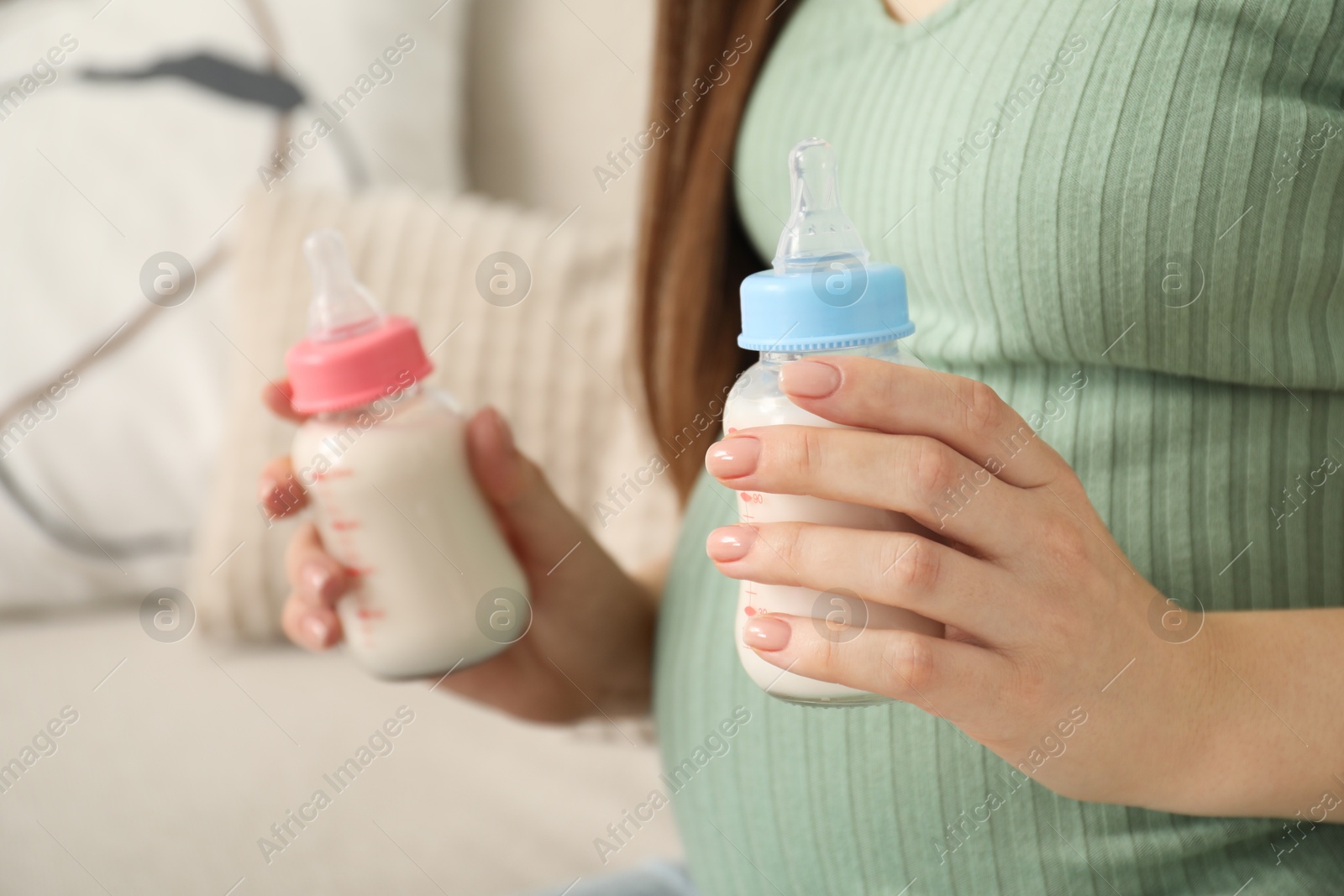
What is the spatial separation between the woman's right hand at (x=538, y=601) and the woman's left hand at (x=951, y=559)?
9.8 inches

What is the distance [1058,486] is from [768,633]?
0.39ft

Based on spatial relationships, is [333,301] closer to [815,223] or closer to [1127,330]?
[815,223]

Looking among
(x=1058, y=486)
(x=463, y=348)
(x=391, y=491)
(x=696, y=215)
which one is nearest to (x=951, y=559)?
(x=1058, y=486)

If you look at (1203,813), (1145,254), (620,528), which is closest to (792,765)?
(1203,813)

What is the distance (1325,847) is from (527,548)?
1.46 ft

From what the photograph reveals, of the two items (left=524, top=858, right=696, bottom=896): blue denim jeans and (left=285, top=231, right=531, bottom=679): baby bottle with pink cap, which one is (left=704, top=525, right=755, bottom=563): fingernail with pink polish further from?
(left=524, top=858, right=696, bottom=896): blue denim jeans

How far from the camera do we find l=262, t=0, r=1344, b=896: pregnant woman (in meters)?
0.36

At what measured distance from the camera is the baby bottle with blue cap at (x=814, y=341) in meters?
0.37

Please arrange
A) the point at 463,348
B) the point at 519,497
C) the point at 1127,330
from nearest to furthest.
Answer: the point at 1127,330
the point at 519,497
the point at 463,348

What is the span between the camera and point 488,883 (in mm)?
800

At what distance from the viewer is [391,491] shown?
1.78 feet

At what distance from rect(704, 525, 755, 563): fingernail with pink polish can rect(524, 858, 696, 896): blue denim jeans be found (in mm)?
385

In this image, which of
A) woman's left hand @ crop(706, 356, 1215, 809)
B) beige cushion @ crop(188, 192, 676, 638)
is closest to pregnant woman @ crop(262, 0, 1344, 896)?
woman's left hand @ crop(706, 356, 1215, 809)

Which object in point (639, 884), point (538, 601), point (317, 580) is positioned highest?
point (317, 580)
